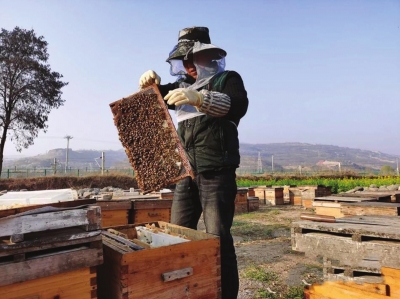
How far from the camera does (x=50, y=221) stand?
1.71m

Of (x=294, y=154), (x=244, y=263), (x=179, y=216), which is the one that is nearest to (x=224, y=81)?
(x=179, y=216)

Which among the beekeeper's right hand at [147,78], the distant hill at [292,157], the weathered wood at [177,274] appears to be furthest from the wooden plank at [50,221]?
the distant hill at [292,157]

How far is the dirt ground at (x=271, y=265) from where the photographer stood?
4258 millimetres

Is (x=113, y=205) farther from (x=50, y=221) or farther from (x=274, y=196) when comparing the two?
(x=274, y=196)

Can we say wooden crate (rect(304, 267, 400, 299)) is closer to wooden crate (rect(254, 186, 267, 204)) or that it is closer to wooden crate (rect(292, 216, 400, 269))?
wooden crate (rect(292, 216, 400, 269))

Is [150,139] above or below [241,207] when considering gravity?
above

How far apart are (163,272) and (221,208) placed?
802 millimetres

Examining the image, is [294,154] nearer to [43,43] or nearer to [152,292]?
[43,43]

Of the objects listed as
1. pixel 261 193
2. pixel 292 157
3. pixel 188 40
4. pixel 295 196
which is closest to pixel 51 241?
pixel 188 40

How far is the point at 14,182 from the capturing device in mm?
21547

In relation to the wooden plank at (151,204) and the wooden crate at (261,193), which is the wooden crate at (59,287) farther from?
the wooden crate at (261,193)

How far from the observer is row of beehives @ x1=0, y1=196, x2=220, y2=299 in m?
1.63

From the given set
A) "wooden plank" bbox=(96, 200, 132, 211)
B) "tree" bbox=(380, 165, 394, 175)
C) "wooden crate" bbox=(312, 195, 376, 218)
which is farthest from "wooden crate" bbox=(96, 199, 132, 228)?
"tree" bbox=(380, 165, 394, 175)

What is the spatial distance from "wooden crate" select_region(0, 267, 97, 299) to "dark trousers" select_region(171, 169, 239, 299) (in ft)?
3.46
